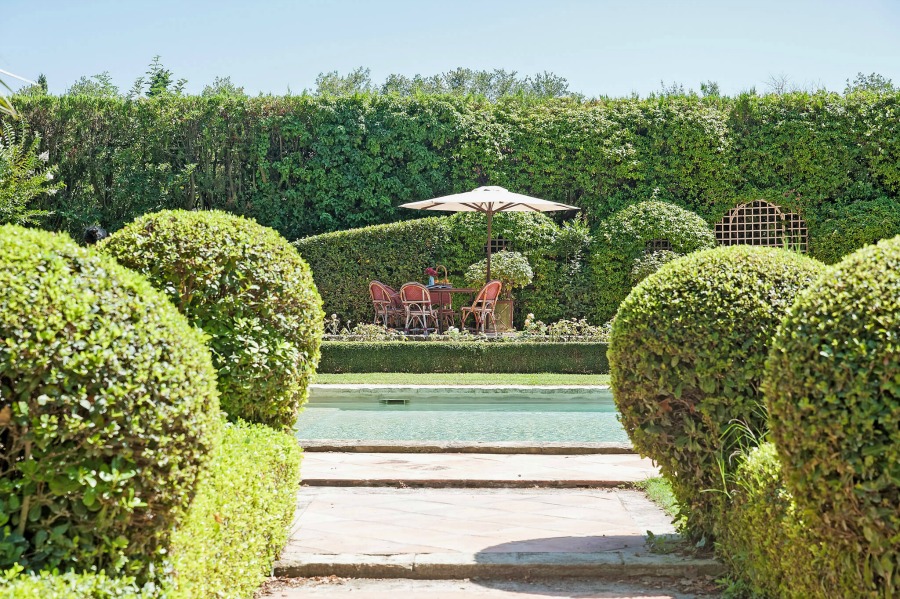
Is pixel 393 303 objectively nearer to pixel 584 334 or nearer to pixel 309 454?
pixel 584 334

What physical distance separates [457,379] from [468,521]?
6.95 meters

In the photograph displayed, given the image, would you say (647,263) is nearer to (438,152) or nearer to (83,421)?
(438,152)

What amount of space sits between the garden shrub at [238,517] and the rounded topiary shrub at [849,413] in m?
1.67

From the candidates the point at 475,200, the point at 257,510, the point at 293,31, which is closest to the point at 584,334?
the point at 475,200

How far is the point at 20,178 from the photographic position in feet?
54.0

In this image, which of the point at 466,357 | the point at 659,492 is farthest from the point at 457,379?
the point at 659,492

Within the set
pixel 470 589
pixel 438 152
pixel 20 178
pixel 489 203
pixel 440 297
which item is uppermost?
pixel 438 152

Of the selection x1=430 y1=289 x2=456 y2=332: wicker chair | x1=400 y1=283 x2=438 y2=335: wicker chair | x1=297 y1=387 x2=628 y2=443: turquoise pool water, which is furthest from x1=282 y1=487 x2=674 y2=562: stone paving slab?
x1=430 y1=289 x2=456 y2=332: wicker chair

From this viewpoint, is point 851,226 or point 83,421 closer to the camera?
point 83,421

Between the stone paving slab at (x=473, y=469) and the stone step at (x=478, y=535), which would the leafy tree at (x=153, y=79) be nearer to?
the stone paving slab at (x=473, y=469)

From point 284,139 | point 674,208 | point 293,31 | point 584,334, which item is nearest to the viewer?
point 584,334

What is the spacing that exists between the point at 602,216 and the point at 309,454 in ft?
38.7

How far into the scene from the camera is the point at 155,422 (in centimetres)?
225

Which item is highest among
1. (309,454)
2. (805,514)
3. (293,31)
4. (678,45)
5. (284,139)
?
(293,31)
